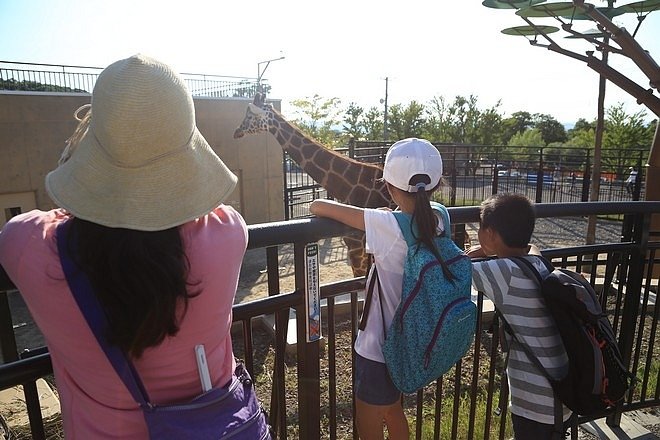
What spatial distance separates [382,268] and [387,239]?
0.10m

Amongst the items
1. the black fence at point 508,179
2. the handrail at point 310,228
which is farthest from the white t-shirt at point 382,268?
the black fence at point 508,179

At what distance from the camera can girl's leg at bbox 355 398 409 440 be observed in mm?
1698

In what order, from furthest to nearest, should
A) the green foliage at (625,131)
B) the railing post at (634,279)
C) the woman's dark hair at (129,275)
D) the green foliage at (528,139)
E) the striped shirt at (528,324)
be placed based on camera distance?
the green foliage at (528,139) < the green foliage at (625,131) < the railing post at (634,279) < the striped shirt at (528,324) < the woman's dark hair at (129,275)

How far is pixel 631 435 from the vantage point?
9.04ft

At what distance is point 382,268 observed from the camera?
1.59 metres

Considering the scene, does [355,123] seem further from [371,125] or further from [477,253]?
[477,253]

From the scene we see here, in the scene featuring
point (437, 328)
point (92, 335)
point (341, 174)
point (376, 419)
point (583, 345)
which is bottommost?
point (376, 419)

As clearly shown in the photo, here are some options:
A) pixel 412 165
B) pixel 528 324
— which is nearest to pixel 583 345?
pixel 528 324

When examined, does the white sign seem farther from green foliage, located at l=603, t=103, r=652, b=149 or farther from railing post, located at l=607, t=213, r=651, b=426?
green foliage, located at l=603, t=103, r=652, b=149

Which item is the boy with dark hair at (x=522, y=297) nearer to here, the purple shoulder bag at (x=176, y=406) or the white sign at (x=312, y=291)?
the white sign at (x=312, y=291)

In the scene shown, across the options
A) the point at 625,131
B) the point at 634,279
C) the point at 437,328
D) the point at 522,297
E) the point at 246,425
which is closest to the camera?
the point at 246,425

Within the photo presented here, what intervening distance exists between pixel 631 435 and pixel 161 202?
9.83 ft

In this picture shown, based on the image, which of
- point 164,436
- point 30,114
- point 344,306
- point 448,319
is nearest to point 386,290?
point 448,319

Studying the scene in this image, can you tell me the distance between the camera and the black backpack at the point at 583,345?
5.41 feet
